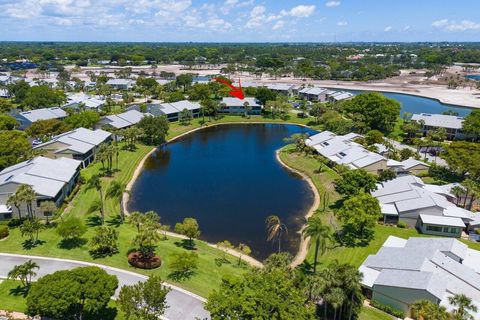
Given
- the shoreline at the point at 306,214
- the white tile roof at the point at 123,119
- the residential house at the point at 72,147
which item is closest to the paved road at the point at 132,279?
the shoreline at the point at 306,214

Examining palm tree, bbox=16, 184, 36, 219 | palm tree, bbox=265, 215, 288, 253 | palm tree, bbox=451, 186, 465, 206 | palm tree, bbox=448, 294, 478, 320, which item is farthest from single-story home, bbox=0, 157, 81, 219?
palm tree, bbox=451, 186, 465, 206

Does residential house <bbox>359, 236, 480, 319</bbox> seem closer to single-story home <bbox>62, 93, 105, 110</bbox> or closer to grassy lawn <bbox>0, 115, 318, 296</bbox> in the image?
grassy lawn <bbox>0, 115, 318, 296</bbox>

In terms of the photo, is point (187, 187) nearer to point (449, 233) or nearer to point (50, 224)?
point (50, 224)

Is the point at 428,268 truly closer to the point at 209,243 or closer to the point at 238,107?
the point at 209,243

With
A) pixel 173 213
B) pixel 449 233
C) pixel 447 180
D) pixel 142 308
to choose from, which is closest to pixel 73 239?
pixel 173 213

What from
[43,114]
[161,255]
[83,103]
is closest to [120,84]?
[83,103]
